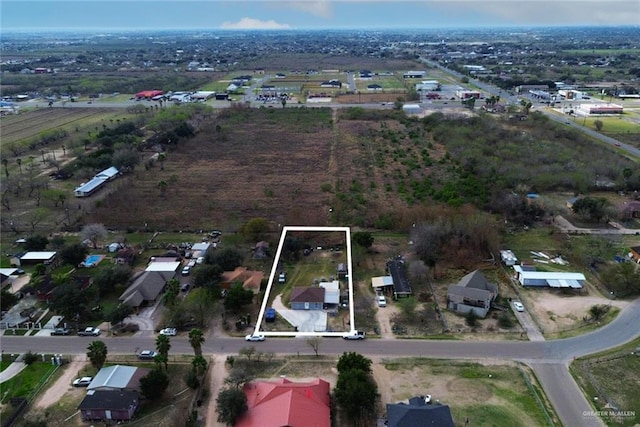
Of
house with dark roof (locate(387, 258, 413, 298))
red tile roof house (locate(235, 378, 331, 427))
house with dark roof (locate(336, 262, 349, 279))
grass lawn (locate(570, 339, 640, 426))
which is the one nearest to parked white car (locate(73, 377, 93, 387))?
red tile roof house (locate(235, 378, 331, 427))

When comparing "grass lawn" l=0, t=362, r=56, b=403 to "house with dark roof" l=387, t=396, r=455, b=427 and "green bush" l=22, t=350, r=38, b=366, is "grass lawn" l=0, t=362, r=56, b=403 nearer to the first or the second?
"green bush" l=22, t=350, r=38, b=366

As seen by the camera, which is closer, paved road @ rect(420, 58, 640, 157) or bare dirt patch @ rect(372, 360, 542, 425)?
bare dirt patch @ rect(372, 360, 542, 425)

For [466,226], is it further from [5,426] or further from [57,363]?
[5,426]

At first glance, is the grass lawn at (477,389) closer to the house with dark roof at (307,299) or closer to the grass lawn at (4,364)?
the house with dark roof at (307,299)

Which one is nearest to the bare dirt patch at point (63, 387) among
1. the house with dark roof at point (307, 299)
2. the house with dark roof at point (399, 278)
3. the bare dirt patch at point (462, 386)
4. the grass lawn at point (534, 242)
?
the house with dark roof at point (307, 299)

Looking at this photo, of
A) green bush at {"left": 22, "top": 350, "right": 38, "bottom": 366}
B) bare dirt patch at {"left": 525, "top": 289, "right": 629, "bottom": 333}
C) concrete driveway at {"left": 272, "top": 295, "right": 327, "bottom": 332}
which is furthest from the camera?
bare dirt patch at {"left": 525, "top": 289, "right": 629, "bottom": 333}

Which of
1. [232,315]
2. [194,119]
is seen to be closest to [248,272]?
[232,315]

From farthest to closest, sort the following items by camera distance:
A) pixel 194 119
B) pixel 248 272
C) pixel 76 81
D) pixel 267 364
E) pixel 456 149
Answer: pixel 76 81, pixel 194 119, pixel 456 149, pixel 248 272, pixel 267 364
